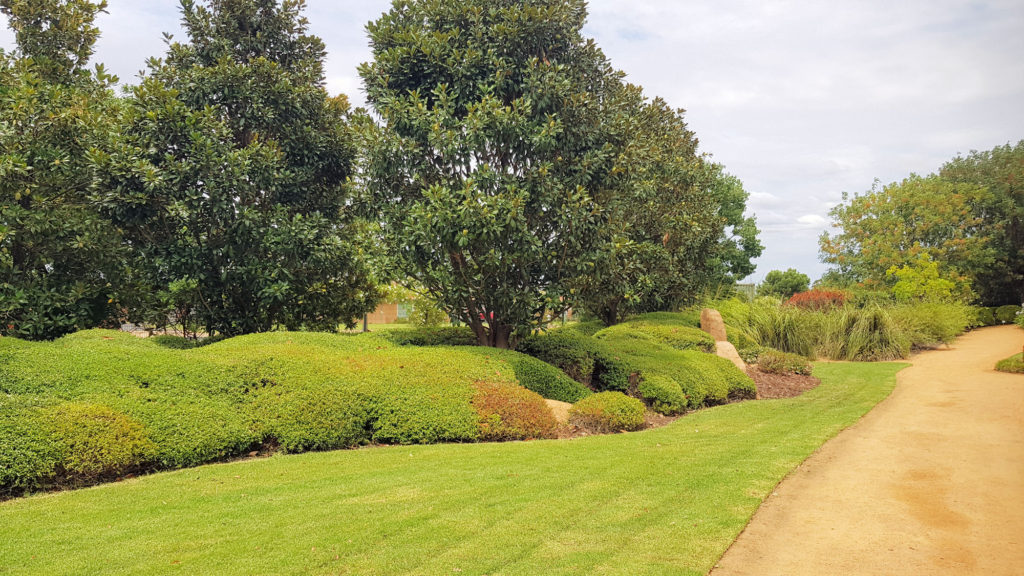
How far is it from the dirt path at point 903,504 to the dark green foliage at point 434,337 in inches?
269

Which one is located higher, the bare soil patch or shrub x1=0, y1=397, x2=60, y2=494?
shrub x1=0, y1=397, x2=60, y2=494

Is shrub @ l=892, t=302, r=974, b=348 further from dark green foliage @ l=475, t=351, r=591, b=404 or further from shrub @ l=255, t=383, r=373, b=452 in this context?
shrub @ l=255, t=383, r=373, b=452

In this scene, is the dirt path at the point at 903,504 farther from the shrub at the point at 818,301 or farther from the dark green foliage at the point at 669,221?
the shrub at the point at 818,301

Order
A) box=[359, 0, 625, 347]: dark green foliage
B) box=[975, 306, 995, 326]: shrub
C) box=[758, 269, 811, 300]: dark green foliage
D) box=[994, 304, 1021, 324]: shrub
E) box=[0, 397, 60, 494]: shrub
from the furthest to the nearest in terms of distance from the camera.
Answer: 1. box=[758, 269, 811, 300]: dark green foliage
2. box=[994, 304, 1021, 324]: shrub
3. box=[975, 306, 995, 326]: shrub
4. box=[359, 0, 625, 347]: dark green foliage
5. box=[0, 397, 60, 494]: shrub

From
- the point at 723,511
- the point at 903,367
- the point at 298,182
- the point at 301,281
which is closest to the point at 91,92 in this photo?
the point at 298,182

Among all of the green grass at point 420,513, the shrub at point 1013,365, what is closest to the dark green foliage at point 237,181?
the green grass at point 420,513

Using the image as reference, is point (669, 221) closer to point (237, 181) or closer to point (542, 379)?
point (542, 379)

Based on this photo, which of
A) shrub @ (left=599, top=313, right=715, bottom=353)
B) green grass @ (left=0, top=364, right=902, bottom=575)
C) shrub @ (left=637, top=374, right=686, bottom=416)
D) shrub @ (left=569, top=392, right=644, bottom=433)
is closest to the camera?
green grass @ (left=0, top=364, right=902, bottom=575)

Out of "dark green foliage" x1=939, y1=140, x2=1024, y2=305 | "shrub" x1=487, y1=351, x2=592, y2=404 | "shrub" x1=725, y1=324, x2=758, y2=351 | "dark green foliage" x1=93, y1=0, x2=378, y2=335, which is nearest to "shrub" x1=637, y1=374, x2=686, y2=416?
"shrub" x1=487, y1=351, x2=592, y2=404

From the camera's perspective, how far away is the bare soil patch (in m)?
13.5

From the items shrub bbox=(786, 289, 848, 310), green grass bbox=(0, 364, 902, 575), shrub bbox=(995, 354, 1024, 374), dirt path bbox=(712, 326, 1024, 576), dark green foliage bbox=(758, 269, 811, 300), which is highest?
dark green foliage bbox=(758, 269, 811, 300)

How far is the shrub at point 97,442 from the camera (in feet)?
20.3

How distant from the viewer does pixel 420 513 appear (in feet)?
17.0

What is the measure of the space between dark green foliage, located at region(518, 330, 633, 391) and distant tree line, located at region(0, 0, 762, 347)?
81 centimetres
